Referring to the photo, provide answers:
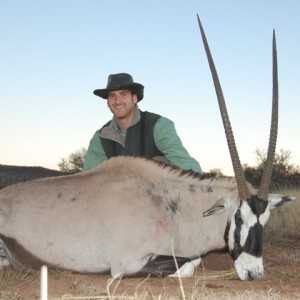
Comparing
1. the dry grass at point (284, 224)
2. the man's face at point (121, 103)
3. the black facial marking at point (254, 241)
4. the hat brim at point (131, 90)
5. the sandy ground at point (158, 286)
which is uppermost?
the hat brim at point (131, 90)

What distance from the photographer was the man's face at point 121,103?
537cm

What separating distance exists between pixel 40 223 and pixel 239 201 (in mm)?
1560

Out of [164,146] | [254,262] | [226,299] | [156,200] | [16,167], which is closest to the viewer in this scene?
[226,299]

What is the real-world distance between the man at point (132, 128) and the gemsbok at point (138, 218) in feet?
3.45

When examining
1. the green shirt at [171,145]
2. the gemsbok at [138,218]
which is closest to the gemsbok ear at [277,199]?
the gemsbok at [138,218]

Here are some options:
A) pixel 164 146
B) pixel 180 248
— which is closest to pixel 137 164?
pixel 180 248

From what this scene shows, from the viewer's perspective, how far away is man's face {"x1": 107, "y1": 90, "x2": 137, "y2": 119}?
5.37 m

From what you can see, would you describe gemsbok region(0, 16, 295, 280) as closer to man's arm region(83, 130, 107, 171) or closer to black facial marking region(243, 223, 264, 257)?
black facial marking region(243, 223, 264, 257)

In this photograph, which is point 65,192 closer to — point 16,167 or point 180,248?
point 180,248

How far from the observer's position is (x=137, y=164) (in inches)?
166

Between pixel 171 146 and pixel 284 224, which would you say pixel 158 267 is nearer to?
pixel 171 146

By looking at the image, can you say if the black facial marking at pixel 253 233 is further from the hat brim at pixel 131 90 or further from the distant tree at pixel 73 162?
the distant tree at pixel 73 162

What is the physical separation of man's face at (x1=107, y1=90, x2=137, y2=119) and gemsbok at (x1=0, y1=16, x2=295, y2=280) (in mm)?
1197

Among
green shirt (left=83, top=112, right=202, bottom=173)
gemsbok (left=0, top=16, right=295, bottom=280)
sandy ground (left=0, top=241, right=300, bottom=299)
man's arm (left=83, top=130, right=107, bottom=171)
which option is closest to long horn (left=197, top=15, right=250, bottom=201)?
gemsbok (left=0, top=16, right=295, bottom=280)
